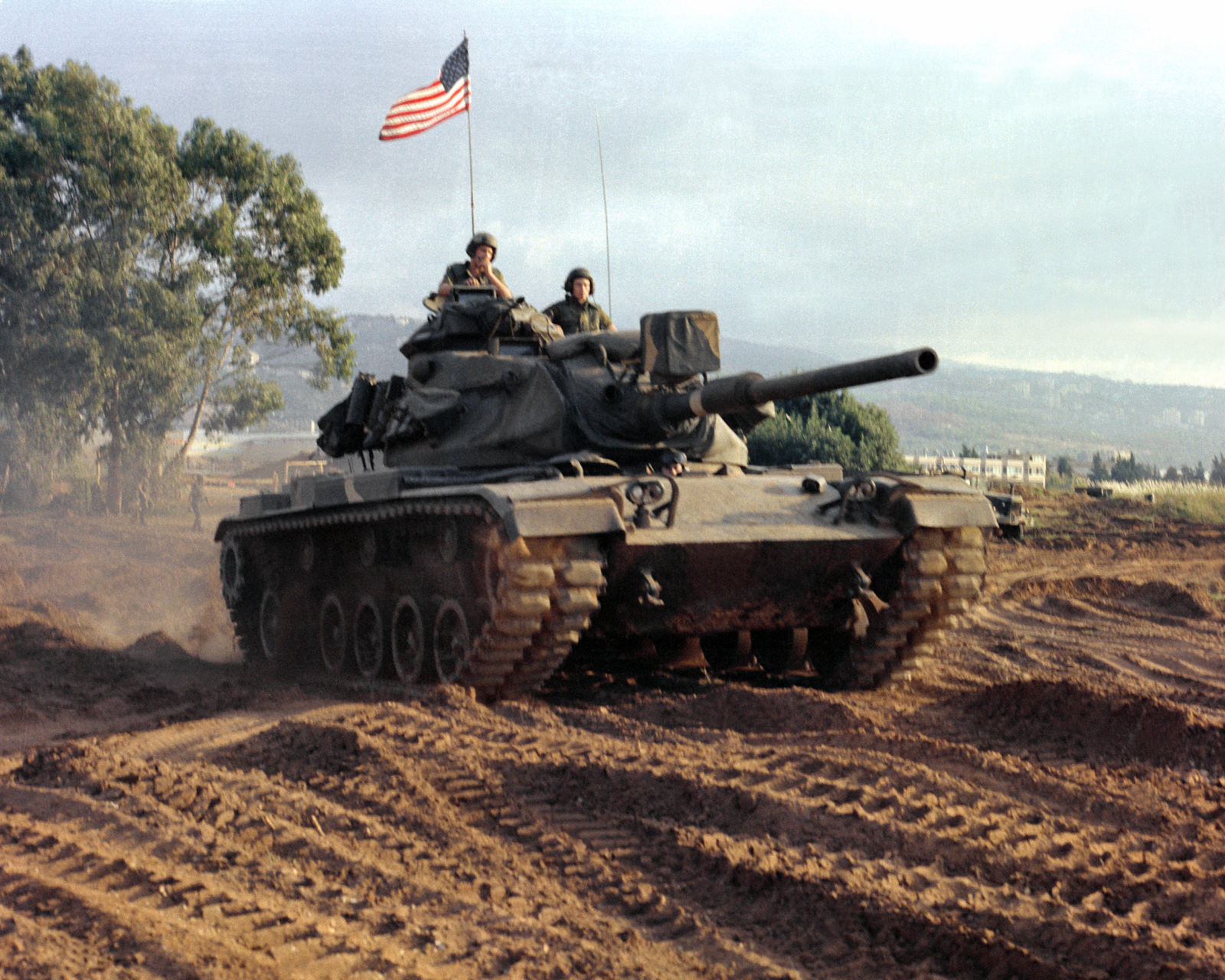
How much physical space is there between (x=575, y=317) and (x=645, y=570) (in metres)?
3.60

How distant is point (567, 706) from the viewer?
7.96 m

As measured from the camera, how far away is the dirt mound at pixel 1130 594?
14633mm

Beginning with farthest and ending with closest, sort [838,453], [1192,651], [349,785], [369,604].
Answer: [838,453]
[1192,651]
[369,604]
[349,785]

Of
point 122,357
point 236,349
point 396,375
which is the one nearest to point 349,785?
point 396,375

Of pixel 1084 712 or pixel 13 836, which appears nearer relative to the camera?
pixel 13 836

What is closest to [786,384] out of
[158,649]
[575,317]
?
[575,317]

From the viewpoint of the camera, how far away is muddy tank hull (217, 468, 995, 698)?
24.3ft

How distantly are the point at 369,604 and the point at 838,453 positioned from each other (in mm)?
22955

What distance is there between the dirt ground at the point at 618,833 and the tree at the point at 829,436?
22410 millimetres

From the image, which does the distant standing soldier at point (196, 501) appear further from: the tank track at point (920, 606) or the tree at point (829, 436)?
the tank track at point (920, 606)

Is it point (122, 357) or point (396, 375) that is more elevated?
point (122, 357)

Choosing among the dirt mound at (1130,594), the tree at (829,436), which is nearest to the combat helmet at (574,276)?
the dirt mound at (1130,594)

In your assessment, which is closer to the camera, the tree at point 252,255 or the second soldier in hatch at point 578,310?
the second soldier in hatch at point 578,310

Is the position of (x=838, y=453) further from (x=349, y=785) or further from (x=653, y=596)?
(x=349, y=785)
